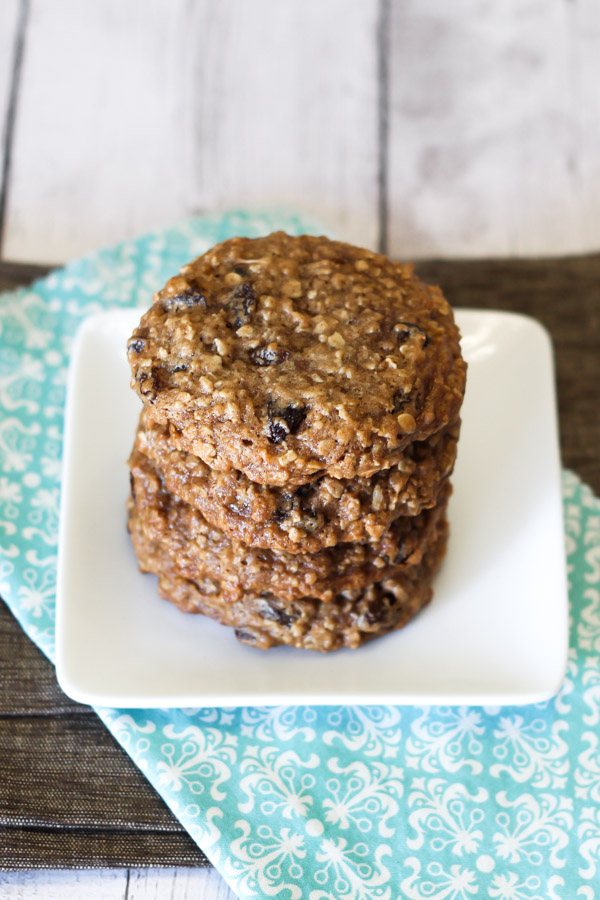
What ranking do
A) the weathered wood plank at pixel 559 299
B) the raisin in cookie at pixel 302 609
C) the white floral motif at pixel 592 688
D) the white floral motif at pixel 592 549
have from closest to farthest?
the raisin in cookie at pixel 302 609, the white floral motif at pixel 592 688, the white floral motif at pixel 592 549, the weathered wood plank at pixel 559 299

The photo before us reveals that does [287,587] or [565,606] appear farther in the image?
[565,606]

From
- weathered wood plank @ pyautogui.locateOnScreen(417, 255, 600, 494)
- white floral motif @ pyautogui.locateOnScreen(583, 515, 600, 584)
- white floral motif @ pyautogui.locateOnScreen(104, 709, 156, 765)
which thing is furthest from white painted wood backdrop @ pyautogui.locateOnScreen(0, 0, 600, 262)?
white floral motif @ pyautogui.locateOnScreen(104, 709, 156, 765)

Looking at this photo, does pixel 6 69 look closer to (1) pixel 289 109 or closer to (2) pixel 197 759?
(1) pixel 289 109

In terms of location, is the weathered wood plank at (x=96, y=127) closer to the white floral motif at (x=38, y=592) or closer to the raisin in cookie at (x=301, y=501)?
the white floral motif at (x=38, y=592)

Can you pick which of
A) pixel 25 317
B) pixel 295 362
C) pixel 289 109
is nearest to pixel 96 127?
pixel 289 109

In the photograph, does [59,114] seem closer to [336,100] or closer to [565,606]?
[336,100]

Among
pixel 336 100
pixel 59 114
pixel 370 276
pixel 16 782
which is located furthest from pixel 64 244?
pixel 16 782

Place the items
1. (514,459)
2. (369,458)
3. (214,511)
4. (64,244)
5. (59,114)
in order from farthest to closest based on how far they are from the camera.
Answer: (59,114), (64,244), (514,459), (214,511), (369,458)

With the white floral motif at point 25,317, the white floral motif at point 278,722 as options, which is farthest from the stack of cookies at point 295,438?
the white floral motif at point 25,317
